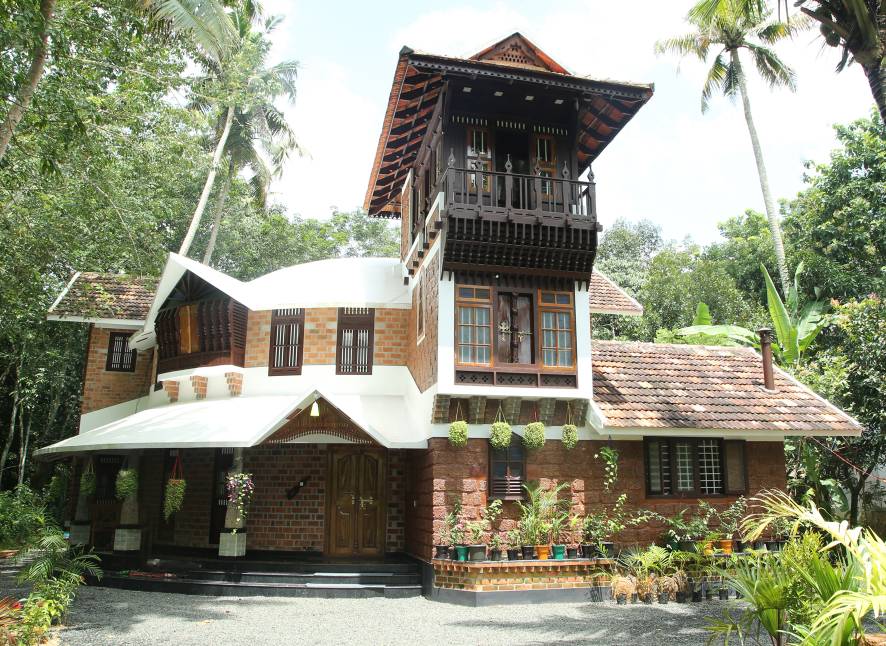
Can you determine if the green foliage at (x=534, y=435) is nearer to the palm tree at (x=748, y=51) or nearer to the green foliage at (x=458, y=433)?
the green foliage at (x=458, y=433)

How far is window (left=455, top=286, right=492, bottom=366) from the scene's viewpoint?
12414mm

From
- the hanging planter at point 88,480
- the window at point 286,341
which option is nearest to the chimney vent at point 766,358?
the window at point 286,341

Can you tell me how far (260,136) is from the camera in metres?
27.7

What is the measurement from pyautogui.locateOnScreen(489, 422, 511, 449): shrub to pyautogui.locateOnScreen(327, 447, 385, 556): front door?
146 inches

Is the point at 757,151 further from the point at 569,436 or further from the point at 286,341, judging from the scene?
the point at 286,341

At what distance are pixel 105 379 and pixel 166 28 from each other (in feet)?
29.8

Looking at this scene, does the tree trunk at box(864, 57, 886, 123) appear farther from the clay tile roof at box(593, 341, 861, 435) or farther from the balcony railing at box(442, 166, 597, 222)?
the clay tile roof at box(593, 341, 861, 435)

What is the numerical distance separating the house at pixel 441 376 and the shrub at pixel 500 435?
358mm

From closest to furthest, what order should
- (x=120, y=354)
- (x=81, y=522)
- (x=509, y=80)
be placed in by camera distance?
(x=509, y=80) < (x=81, y=522) < (x=120, y=354)

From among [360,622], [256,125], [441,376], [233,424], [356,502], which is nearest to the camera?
[360,622]

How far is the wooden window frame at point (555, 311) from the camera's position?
41.8 feet

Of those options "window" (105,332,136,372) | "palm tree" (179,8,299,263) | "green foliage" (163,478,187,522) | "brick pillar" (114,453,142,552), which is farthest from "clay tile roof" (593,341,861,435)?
"palm tree" (179,8,299,263)

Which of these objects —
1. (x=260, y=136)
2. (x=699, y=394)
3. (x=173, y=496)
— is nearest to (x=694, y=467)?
(x=699, y=394)

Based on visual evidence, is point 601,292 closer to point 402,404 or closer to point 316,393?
point 402,404
